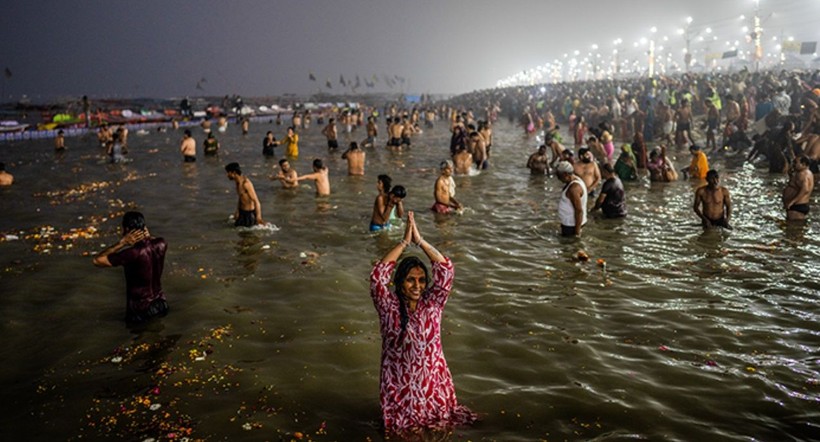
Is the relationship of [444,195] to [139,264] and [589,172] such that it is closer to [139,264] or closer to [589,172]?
[589,172]

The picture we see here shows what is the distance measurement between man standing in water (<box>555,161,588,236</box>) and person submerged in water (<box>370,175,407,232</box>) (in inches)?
111

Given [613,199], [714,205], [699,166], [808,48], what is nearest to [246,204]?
[613,199]

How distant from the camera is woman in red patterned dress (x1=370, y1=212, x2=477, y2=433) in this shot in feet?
12.2

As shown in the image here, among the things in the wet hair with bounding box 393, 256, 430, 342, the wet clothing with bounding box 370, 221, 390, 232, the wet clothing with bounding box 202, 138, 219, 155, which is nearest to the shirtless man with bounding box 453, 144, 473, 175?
the wet clothing with bounding box 370, 221, 390, 232

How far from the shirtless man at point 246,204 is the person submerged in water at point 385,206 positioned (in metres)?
2.33

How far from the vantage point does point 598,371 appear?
522 cm

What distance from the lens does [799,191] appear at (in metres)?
10.0

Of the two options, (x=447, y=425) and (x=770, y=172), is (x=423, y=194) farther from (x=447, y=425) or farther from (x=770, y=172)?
(x=447, y=425)

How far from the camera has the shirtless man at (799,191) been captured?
9.83m

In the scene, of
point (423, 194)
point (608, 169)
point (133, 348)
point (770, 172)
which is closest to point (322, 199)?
point (423, 194)

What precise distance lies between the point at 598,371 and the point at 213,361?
3.83 meters

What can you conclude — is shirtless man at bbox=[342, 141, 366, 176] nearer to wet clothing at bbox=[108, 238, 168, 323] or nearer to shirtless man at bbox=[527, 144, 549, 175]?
shirtless man at bbox=[527, 144, 549, 175]

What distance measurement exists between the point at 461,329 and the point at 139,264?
3.68 m

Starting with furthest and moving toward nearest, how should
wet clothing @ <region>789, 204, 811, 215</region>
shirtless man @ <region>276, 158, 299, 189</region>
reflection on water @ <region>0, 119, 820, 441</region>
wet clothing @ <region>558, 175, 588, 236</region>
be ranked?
shirtless man @ <region>276, 158, 299, 189</region>, wet clothing @ <region>789, 204, 811, 215</region>, wet clothing @ <region>558, 175, 588, 236</region>, reflection on water @ <region>0, 119, 820, 441</region>
